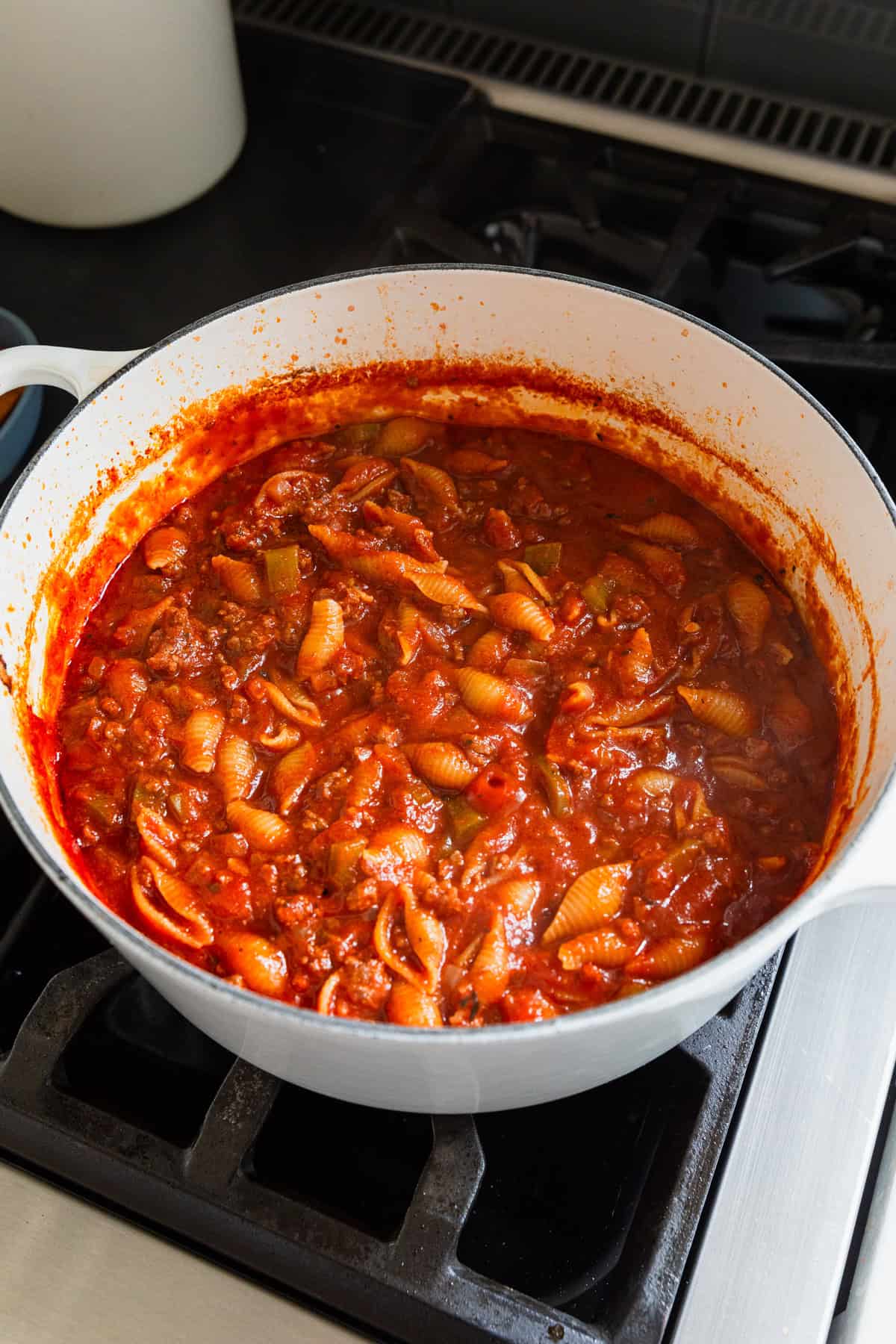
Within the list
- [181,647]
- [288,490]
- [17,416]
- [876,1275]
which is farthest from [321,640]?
[876,1275]

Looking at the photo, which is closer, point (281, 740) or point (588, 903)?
point (588, 903)

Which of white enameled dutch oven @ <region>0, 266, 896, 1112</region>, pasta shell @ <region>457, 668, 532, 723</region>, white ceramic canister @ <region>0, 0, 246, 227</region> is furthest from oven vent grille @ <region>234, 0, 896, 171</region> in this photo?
pasta shell @ <region>457, 668, 532, 723</region>

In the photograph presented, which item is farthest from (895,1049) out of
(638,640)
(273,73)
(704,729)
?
(273,73)

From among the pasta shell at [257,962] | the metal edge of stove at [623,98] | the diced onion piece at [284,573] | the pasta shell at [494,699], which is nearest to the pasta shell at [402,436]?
the diced onion piece at [284,573]

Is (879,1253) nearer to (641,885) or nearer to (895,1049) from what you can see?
(895,1049)

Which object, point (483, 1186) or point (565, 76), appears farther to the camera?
point (565, 76)

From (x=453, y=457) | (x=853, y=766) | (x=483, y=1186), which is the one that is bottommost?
(x=483, y=1186)

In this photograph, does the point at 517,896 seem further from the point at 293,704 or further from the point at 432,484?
the point at 432,484
